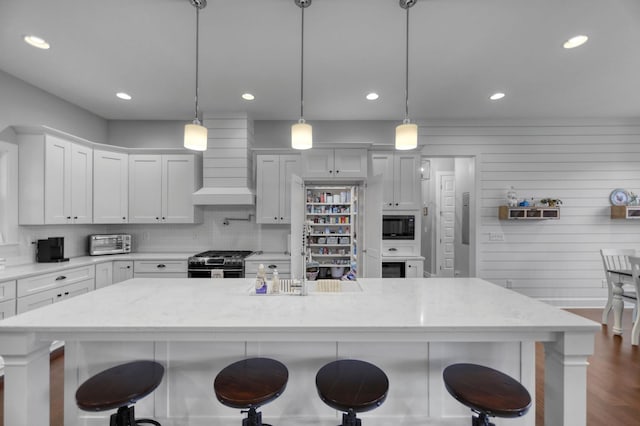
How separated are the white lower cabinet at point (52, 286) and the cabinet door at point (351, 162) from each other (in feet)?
10.9

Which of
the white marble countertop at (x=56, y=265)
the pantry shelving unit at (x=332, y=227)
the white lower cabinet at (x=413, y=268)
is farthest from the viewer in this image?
the pantry shelving unit at (x=332, y=227)

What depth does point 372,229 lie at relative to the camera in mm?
3752

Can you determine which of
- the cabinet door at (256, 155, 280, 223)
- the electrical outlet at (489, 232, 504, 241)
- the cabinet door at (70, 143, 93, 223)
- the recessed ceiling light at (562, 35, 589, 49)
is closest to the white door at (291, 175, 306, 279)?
the cabinet door at (256, 155, 280, 223)

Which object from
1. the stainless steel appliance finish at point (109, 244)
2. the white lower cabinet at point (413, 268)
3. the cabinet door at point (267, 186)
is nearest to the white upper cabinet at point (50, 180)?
the stainless steel appliance finish at point (109, 244)

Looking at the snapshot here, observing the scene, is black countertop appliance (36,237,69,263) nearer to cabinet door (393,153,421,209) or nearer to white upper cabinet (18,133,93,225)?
white upper cabinet (18,133,93,225)

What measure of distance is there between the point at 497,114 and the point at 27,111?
602 centimetres

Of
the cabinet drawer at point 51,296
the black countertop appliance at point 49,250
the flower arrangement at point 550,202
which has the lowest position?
the cabinet drawer at point 51,296

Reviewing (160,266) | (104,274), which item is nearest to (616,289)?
(160,266)

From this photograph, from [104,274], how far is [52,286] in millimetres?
674

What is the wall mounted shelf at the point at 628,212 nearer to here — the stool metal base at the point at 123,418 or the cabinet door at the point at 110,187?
the stool metal base at the point at 123,418

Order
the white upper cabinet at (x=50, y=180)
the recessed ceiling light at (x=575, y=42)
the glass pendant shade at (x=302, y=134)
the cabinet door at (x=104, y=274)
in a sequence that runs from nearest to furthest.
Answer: the glass pendant shade at (x=302, y=134), the recessed ceiling light at (x=575, y=42), the white upper cabinet at (x=50, y=180), the cabinet door at (x=104, y=274)

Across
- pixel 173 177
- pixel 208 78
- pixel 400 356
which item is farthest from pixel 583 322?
pixel 173 177

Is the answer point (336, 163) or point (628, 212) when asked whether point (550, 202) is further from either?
point (336, 163)

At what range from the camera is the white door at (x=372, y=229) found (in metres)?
3.55
